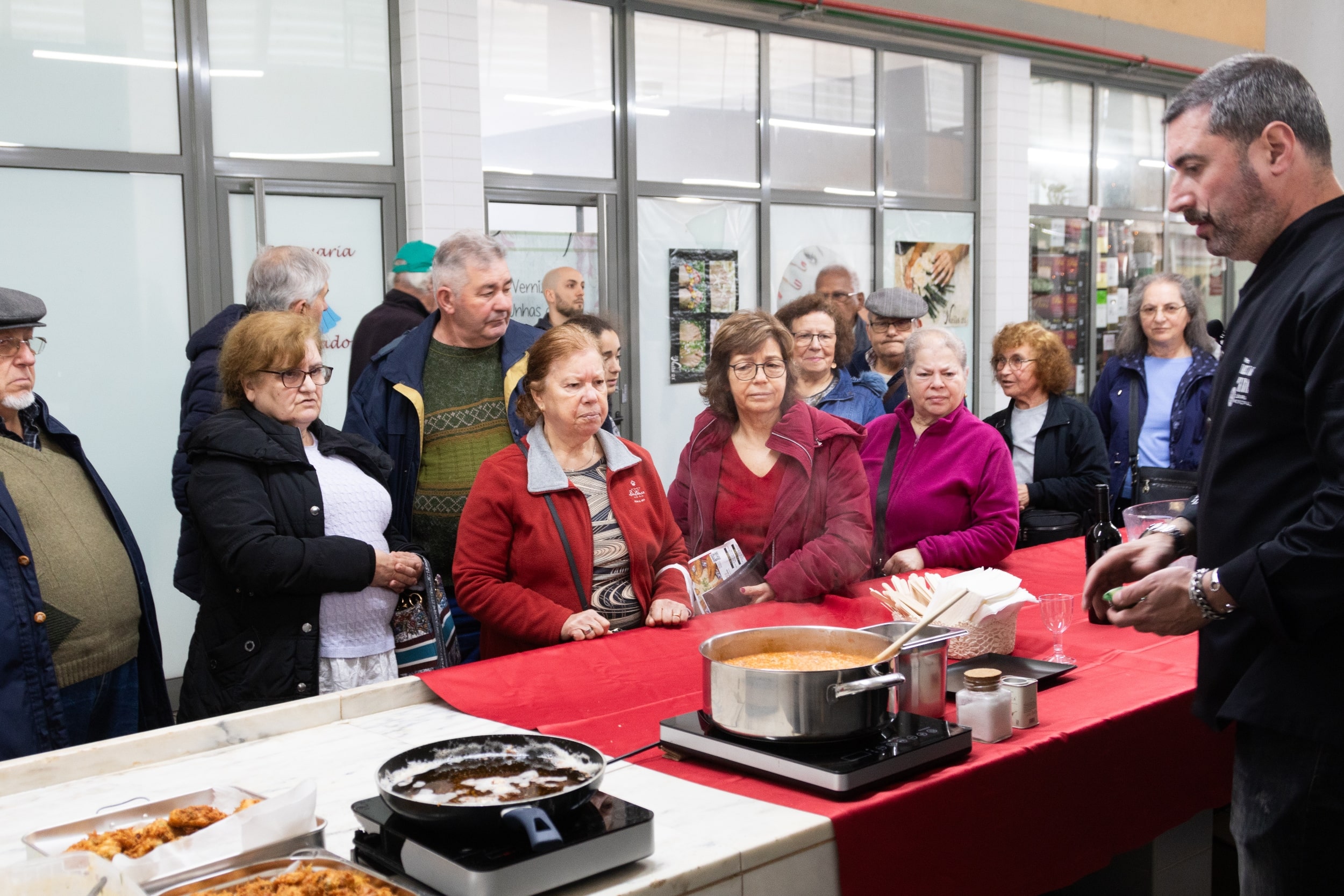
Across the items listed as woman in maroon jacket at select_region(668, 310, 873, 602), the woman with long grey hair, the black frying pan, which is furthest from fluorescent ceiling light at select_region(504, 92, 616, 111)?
the black frying pan

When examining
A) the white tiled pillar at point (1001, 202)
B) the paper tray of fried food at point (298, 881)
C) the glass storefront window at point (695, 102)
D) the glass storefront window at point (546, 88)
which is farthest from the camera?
the white tiled pillar at point (1001, 202)

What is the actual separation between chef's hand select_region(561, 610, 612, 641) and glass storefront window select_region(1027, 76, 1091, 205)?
24.6 ft

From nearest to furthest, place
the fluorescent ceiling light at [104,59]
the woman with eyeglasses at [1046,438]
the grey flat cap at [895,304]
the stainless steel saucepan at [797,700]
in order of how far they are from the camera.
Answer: the stainless steel saucepan at [797,700] < the woman with eyeglasses at [1046,438] < the fluorescent ceiling light at [104,59] < the grey flat cap at [895,304]

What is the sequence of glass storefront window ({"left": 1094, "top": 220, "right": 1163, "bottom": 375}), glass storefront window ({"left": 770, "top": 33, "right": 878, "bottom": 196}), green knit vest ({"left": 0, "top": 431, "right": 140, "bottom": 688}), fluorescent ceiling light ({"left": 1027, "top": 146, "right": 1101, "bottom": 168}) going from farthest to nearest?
glass storefront window ({"left": 1094, "top": 220, "right": 1163, "bottom": 375}), fluorescent ceiling light ({"left": 1027, "top": 146, "right": 1101, "bottom": 168}), glass storefront window ({"left": 770, "top": 33, "right": 878, "bottom": 196}), green knit vest ({"left": 0, "top": 431, "right": 140, "bottom": 688})

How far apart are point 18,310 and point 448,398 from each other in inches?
50.4

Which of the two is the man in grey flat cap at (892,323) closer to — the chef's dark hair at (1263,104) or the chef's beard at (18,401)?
the chef's dark hair at (1263,104)

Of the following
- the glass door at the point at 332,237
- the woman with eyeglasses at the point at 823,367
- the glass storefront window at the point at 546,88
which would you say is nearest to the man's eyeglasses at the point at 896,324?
the woman with eyeglasses at the point at 823,367

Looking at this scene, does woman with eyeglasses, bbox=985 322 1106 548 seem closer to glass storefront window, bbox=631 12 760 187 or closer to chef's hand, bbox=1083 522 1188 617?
chef's hand, bbox=1083 522 1188 617

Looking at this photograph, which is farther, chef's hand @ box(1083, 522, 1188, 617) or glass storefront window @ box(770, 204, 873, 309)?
glass storefront window @ box(770, 204, 873, 309)

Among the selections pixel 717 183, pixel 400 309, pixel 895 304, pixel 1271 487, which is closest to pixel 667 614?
pixel 1271 487

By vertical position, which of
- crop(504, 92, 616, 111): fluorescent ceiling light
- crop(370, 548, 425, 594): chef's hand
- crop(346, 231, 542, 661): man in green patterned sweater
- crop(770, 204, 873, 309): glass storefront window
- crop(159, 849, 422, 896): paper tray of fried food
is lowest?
crop(159, 849, 422, 896): paper tray of fried food

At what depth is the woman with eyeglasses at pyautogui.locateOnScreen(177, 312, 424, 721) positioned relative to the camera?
2928mm

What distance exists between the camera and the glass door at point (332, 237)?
540cm

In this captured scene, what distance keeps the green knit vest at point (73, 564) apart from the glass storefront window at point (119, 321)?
217 cm
